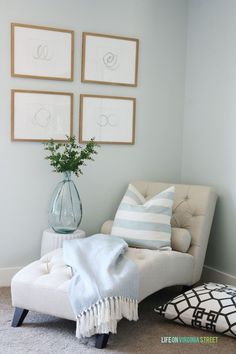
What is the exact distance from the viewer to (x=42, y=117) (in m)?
3.62

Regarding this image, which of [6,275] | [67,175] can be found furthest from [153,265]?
[6,275]

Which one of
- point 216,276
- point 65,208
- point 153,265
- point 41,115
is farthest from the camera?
point 216,276

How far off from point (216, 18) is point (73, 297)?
2347 mm

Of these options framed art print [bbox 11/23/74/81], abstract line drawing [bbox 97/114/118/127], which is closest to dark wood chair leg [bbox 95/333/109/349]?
abstract line drawing [bbox 97/114/118/127]

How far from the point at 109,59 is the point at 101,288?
186cm

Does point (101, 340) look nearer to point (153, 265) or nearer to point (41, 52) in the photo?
point (153, 265)

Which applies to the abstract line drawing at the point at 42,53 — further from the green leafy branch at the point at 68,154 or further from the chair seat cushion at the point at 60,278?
the chair seat cushion at the point at 60,278

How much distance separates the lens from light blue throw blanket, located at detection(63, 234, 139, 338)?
2.60m

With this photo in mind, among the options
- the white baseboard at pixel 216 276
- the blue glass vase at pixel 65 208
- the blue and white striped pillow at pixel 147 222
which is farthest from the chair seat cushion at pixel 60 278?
the white baseboard at pixel 216 276

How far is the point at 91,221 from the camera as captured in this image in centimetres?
388

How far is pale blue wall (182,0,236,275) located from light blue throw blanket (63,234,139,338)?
3.48 ft

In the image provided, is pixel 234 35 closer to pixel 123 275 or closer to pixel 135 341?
pixel 123 275

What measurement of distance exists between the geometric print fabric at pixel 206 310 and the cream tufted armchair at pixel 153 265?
0.17 m

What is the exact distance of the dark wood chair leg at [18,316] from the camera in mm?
2861
